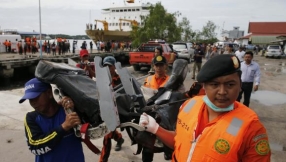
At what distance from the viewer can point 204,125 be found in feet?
4.77

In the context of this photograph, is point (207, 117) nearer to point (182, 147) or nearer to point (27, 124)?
point (182, 147)

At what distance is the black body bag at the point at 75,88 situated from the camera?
1.81 metres

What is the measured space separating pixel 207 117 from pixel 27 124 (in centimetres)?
142

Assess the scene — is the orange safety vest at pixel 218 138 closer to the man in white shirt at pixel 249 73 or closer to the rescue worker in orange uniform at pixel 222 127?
the rescue worker in orange uniform at pixel 222 127

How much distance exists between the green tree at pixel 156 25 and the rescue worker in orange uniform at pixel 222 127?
84.4 ft

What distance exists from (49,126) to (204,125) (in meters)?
1.25

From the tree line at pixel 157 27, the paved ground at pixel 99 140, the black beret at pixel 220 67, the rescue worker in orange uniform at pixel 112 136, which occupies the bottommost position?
the paved ground at pixel 99 140

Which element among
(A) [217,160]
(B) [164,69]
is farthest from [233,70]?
(B) [164,69]

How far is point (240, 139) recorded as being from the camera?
48.6 inches

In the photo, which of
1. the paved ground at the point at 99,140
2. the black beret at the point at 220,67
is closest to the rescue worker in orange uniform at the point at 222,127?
the black beret at the point at 220,67

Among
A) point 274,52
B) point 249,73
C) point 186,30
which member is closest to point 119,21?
point 186,30

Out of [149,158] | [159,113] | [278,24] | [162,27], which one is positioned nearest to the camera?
[159,113]

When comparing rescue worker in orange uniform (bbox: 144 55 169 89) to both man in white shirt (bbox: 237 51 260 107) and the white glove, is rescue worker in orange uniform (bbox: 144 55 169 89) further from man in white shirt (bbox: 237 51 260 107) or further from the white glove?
man in white shirt (bbox: 237 51 260 107)

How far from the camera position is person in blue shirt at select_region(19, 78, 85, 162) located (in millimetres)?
1806
